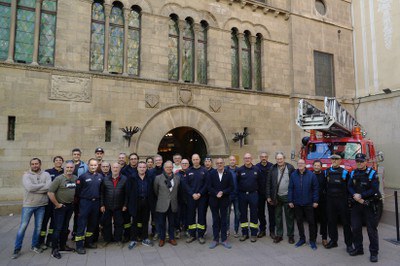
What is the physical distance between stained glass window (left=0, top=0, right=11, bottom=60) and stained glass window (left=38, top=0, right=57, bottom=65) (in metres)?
1.02

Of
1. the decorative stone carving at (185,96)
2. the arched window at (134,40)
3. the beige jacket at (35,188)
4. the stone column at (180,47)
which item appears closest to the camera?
the beige jacket at (35,188)

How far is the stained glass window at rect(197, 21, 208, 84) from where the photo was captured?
13156 millimetres

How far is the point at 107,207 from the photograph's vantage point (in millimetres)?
6312

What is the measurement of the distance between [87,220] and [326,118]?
6794 mm

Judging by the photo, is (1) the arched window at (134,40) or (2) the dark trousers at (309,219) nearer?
(2) the dark trousers at (309,219)

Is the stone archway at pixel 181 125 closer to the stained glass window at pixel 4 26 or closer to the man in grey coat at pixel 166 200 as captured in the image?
the man in grey coat at pixel 166 200

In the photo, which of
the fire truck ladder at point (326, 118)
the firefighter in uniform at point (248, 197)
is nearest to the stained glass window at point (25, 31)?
the firefighter in uniform at point (248, 197)

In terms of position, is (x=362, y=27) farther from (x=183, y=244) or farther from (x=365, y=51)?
(x=183, y=244)

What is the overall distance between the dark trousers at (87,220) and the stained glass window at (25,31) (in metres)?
7.02

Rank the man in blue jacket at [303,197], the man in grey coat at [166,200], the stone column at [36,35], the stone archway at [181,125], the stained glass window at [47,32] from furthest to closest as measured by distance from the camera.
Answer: the stone archway at [181,125] < the stained glass window at [47,32] < the stone column at [36,35] < the man in grey coat at [166,200] < the man in blue jacket at [303,197]

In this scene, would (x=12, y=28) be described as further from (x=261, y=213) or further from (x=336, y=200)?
(x=336, y=200)

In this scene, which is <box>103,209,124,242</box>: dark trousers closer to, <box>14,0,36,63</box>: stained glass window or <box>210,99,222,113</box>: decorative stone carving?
<box>14,0,36,63</box>: stained glass window

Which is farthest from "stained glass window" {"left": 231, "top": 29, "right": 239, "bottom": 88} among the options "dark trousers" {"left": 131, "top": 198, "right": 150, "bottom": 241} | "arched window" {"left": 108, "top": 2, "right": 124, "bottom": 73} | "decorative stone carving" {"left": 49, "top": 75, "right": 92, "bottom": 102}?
"dark trousers" {"left": 131, "top": 198, "right": 150, "bottom": 241}

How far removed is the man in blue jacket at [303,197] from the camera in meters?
6.39
